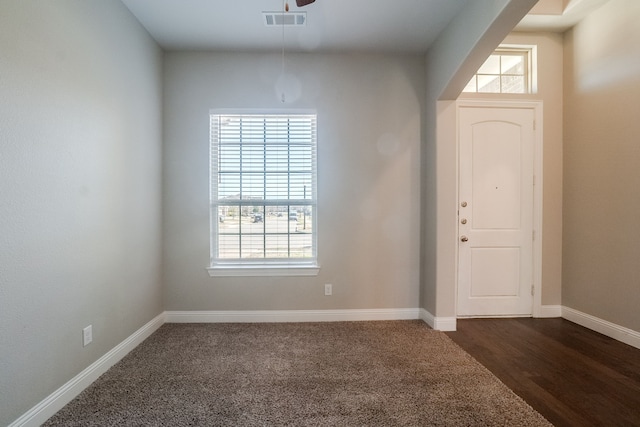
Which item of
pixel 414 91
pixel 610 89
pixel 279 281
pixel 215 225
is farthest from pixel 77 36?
pixel 610 89

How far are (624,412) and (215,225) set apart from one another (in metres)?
3.50

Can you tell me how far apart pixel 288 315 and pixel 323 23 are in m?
2.92

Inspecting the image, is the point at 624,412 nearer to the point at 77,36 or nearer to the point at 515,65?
the point at 515,65

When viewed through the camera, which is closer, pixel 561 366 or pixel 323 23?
pixel 561 366

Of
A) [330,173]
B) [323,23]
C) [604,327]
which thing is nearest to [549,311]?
[604,327]

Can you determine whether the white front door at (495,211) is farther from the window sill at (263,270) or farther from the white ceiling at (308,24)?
the window sill at (263,270)

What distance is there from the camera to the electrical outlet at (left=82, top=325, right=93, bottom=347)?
6.97 ft

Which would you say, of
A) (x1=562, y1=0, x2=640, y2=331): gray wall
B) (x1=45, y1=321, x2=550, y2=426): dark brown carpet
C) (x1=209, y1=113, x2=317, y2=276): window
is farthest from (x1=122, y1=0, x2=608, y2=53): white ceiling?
(x1=45, y1=321, x2=550, y2=426): dark brown carpet

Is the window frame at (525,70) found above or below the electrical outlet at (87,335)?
above

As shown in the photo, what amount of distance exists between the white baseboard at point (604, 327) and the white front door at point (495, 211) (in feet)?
1.24

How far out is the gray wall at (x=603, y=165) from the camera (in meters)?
2.78

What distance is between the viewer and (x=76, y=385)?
2041 mm

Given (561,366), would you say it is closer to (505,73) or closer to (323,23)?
(505,73)

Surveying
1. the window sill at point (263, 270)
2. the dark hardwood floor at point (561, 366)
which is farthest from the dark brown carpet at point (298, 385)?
the window sill at point (263, 270)
